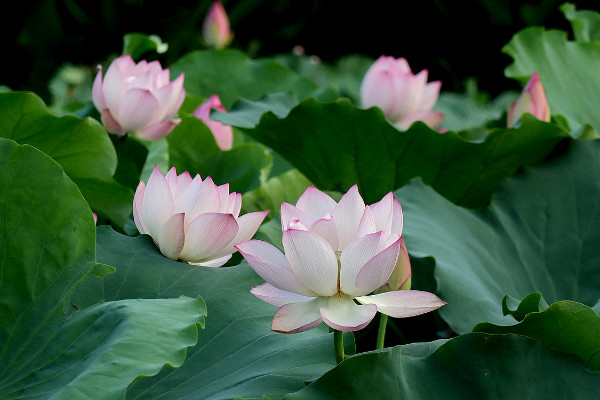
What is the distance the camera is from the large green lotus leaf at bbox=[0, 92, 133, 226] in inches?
41.3

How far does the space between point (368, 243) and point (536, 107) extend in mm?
806

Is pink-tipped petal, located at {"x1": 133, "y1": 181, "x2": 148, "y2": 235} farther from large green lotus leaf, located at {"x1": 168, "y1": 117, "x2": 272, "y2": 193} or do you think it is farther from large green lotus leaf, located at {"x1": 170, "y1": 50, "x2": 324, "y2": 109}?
large green lotus leaf, located at {"x1": 170, "y1": 50, "x2": 324, "y2": 109}

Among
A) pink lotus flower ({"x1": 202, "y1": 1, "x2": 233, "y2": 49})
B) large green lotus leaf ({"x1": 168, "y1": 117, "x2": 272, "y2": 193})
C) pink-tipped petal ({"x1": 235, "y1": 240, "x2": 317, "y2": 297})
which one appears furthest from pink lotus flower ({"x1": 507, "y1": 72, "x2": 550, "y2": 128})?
pink lotus flower ({"x1": 202, "y1": 1, "x2": 233, "y2": 49})

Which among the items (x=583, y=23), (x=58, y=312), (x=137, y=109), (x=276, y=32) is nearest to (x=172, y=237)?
(x=58, y=312)

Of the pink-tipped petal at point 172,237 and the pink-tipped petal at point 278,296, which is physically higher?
the pink-tipped petal at point 278,296

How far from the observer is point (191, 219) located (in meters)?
0.85

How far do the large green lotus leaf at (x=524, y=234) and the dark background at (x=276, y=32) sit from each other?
9.62ft

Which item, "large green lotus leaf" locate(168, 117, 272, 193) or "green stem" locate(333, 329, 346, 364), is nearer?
"green stem" locate(333, 329, 346, 364)

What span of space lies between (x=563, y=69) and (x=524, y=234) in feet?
2.19

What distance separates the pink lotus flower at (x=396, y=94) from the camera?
1.52 metres

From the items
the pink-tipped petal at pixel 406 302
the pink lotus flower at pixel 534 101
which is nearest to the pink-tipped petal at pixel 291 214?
the pink-tipped petal at pixel 406 302

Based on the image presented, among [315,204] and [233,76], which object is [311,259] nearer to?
[315,204]

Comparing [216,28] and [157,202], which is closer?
[157,202]

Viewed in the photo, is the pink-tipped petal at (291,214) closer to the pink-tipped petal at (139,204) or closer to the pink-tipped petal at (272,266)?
the pink-tipped petal at (272,266)
